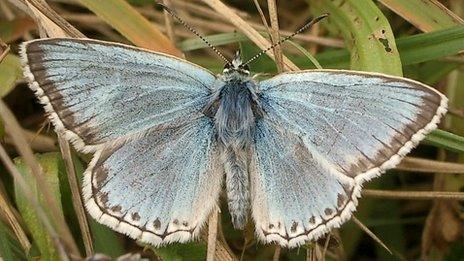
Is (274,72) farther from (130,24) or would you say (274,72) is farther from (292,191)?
(292,191)

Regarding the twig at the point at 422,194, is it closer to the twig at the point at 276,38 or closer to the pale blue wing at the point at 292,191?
the pale blue wing at the point at 292,191

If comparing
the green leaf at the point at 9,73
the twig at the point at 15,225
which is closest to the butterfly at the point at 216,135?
the twig at the point at 15,225

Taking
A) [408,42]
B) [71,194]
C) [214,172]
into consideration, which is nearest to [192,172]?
[214,172]

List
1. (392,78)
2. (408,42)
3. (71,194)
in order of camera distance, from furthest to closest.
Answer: (408,42) → (71,194) → (392,78)

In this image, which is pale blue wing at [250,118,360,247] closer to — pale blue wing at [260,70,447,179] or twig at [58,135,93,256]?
pale blue wing at [260,70,447,179]

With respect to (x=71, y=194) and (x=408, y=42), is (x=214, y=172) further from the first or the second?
(x=408, y=42)

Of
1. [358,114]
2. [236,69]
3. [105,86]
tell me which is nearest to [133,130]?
[105,86]
